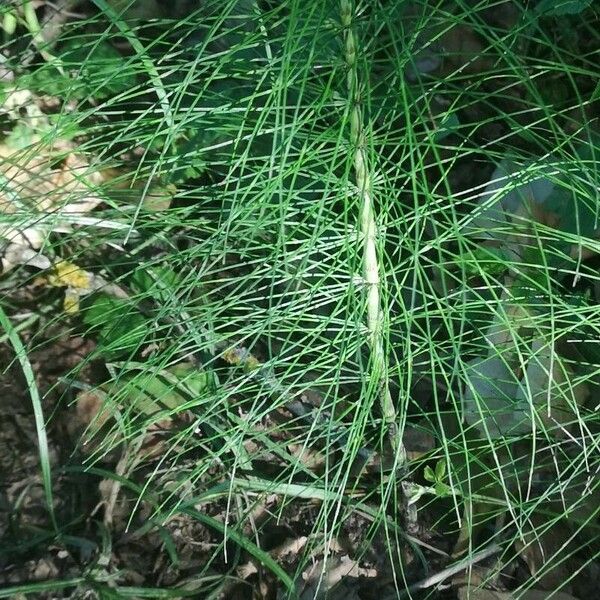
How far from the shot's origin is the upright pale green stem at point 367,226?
676 millimetres

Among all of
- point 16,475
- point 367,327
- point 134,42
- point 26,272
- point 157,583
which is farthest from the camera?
point 26,272

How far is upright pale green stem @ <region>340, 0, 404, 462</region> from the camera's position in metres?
0.68

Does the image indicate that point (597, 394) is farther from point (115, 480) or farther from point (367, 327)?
point (115, 480)

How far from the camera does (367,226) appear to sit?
75 centimetres

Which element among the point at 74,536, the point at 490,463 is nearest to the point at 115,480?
the point at 74,536

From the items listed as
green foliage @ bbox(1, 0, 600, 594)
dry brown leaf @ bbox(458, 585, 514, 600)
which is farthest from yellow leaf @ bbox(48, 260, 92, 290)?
dry brown leaf @ bbox(458, 585, 514, 600)

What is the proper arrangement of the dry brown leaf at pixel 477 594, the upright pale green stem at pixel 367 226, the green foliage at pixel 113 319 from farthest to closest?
the green foliage at pixel 113 319
the dry brown leaf at pixel 477 594
the upright pale green stem at pixel 367 226

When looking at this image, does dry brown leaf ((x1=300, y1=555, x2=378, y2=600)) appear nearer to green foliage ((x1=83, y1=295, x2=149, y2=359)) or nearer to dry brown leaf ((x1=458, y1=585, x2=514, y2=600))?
dry brown leaf ((x1=458, y1=585, x2=514, y2=600))

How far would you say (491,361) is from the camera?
3.45 ft

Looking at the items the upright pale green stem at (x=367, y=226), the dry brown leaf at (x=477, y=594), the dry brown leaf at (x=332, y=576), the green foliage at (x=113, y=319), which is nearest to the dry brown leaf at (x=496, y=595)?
the dry brown leaf at (x=477, y=594)

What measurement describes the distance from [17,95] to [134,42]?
16.7 inches

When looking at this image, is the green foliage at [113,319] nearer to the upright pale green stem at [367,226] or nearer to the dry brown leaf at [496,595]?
the upright pale green stem at [367,226]

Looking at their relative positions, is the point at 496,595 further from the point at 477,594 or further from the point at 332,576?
the point at 332,576

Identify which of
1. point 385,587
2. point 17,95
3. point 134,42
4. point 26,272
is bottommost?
point 385,587
